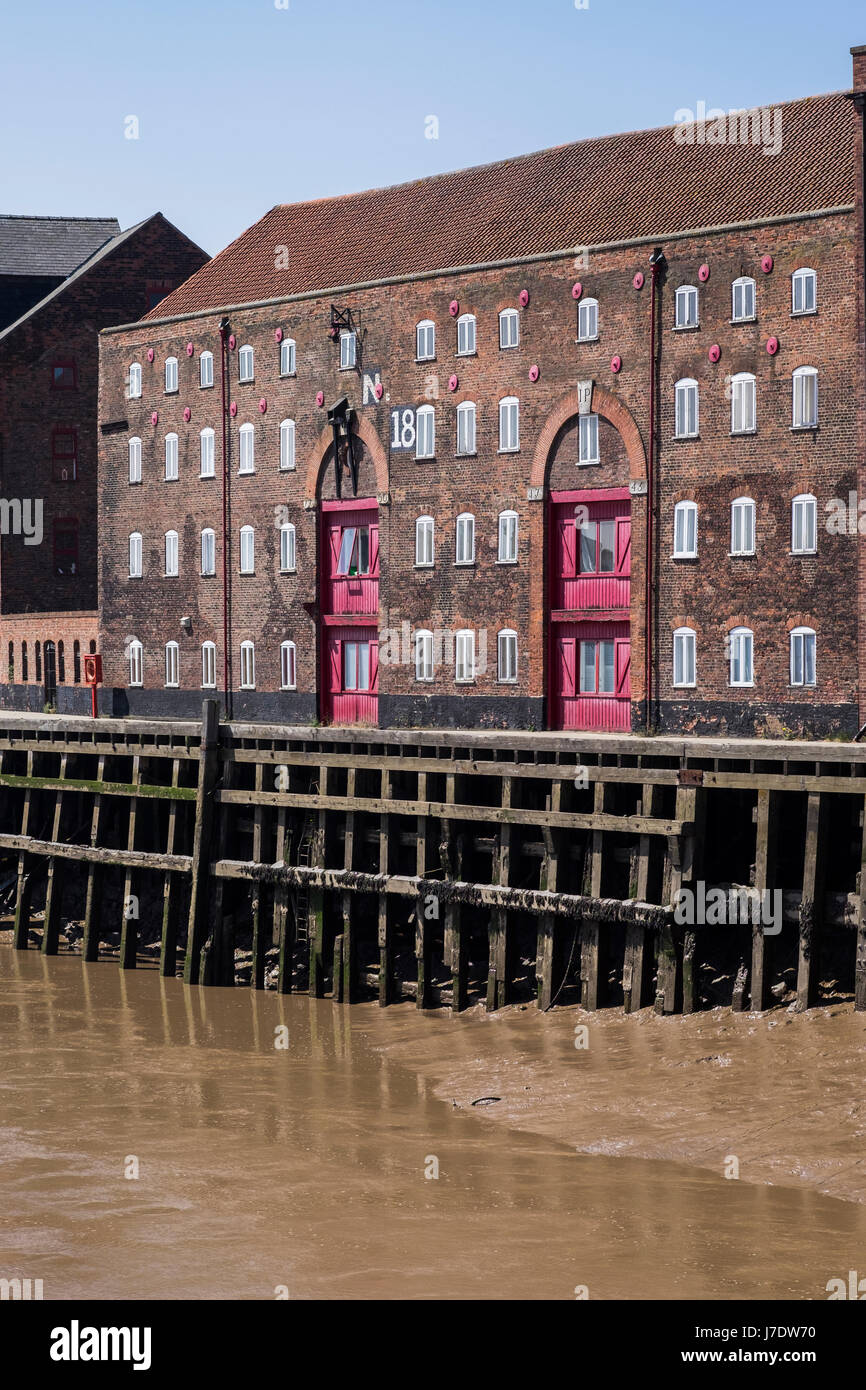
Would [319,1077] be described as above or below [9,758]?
below

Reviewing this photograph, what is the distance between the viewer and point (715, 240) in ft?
107

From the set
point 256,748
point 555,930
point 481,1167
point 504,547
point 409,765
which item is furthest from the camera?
point 504,547

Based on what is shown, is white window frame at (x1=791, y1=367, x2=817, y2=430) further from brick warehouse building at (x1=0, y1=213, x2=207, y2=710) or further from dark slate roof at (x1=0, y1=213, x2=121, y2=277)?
dark slate roof at (x1=0, y1=213, x2=121, y2=277)

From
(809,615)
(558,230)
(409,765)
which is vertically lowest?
(409,765)

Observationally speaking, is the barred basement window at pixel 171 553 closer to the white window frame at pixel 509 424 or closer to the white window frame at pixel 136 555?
the white window frame at pixel 136 555

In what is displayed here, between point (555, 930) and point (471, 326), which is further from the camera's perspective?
point (471, 326)

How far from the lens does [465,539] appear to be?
37.1 m

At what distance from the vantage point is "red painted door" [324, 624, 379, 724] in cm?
3944

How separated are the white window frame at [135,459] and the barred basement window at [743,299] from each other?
59.9ft

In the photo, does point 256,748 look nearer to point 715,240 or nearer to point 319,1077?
point 319,1077

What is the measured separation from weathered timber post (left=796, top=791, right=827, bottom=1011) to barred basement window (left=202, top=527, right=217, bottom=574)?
23480 millimetres

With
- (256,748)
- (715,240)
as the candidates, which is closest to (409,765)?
(256,748)

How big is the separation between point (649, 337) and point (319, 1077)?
1750 centimetres

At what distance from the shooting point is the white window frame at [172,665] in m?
43.8
